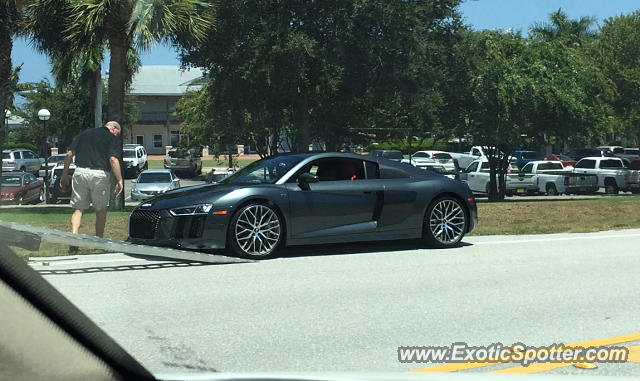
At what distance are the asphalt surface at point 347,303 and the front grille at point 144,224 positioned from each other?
0.34 meters

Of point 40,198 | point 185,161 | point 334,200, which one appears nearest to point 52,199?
point 40,198

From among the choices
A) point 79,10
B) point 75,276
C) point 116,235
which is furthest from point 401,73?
point 75,276

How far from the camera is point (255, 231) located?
32.3ft

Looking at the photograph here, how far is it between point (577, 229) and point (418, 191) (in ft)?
14.6

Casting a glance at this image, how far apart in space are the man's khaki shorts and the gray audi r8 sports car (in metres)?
0.78

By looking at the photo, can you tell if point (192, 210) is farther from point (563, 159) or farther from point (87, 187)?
point (563, 159)

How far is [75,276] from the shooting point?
330 inches

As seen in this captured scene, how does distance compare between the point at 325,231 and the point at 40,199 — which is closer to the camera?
the point at 325,231

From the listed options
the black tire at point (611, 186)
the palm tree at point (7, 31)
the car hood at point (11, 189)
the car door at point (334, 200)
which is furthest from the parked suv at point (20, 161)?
the car door at point (334, 200)

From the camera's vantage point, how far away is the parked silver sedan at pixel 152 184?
31734mm

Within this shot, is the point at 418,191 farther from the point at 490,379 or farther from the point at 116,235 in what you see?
the point at 490,379

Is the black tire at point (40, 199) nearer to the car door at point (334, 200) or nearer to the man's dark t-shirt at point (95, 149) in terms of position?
the man's dark t-shirt at point (95, 149)

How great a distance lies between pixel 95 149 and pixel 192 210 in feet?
6.58

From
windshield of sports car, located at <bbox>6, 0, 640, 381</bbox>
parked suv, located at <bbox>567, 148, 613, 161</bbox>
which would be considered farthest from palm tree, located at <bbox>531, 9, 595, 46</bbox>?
windshield of sports car, located at <bbox>6, 0, 640, 381</bbox>
